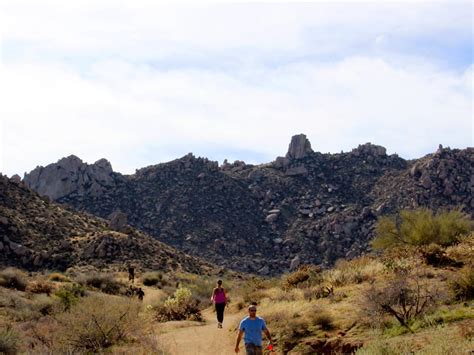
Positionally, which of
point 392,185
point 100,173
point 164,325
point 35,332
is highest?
point 100,173

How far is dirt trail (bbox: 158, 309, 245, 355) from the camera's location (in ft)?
56.2

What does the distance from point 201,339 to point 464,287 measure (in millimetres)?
9216

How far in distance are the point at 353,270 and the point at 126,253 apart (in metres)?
26.7

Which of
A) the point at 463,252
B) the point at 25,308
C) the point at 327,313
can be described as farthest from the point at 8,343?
the point at 463,252

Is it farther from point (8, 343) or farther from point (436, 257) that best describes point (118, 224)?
point (8, 343)

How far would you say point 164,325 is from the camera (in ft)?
73.7

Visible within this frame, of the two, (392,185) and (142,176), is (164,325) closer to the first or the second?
(392,185)

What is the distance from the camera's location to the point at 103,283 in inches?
1320

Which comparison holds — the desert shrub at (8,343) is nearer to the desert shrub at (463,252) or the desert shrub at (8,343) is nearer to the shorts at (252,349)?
the shorts at (252,349)

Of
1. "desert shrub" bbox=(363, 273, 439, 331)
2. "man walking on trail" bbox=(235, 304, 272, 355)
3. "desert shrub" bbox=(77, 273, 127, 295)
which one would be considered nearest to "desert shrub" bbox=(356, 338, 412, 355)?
"man walking on trail" bbox=(235, 304, 272, 355)

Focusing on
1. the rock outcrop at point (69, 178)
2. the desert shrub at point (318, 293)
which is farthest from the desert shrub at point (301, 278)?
the rock outcrop at point (69, 178)

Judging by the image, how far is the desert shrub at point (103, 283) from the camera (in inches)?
1298

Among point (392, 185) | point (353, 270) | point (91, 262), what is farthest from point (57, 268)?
point (392, 185)

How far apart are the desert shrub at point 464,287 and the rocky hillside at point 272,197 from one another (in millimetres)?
42295
